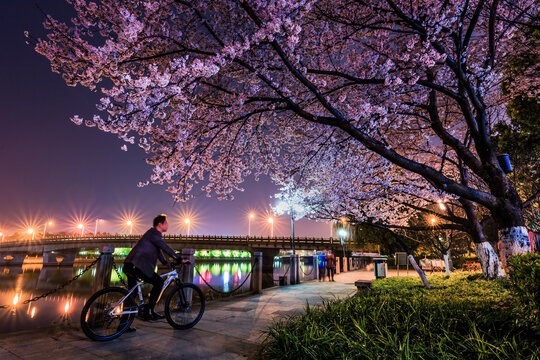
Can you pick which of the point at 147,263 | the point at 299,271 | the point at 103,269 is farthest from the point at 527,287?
the point at 299,271

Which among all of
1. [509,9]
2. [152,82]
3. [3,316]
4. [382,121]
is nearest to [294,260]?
[382,121]

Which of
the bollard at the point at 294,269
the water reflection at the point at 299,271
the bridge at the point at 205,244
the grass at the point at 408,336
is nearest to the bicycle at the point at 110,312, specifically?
the grass at the point at 408,336

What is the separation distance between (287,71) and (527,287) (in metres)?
7.82

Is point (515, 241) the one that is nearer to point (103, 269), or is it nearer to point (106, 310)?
point (106, 310)

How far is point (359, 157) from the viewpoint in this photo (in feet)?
37.2

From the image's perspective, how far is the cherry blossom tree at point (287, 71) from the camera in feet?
21.1

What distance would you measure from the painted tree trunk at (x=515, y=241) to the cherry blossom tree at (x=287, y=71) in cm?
3

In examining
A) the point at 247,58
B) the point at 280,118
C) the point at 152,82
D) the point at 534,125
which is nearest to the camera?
the point at 152,82

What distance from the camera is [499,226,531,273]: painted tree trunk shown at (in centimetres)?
682

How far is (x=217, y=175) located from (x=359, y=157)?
19.7ft

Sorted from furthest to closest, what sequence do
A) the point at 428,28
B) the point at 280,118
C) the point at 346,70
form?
the point at 280,118, the point at 346,70, the point at 428,28

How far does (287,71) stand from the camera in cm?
882

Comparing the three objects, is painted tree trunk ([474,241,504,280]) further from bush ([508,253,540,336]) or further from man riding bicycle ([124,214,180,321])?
man riding bicycle ([124,214,180,321])

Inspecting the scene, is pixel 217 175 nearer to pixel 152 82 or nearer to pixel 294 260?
pixel 152 82
